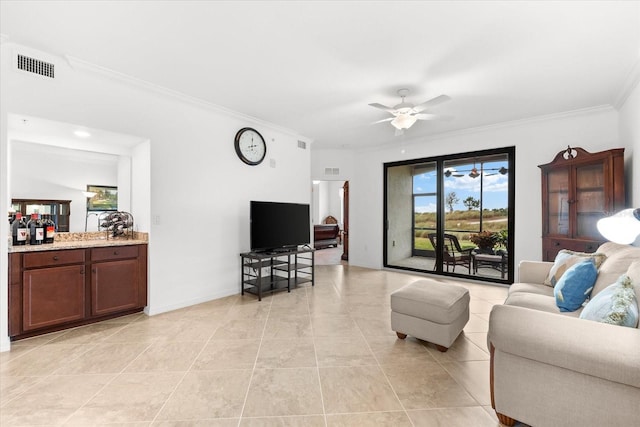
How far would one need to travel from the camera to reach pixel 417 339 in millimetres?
2840

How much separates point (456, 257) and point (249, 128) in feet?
14.4

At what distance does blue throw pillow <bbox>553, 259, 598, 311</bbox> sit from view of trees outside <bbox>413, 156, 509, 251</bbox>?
3112mm

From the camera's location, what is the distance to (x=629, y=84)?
3.24 m

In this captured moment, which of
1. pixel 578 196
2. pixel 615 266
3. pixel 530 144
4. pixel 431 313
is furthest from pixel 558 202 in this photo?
pixel 431 313

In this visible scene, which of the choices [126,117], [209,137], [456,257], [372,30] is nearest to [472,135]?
[456,257]

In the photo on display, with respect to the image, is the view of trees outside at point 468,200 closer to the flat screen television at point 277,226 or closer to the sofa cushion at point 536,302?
the flat screen television at point 277,226

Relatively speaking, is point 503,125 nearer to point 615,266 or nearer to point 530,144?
point 530,144

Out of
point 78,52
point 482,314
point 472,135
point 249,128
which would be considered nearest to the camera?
point 78,52

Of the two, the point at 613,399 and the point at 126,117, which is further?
the point at 126,117

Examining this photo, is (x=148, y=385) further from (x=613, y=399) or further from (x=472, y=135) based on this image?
(x=472, y=135)

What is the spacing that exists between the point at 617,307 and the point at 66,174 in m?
5.10

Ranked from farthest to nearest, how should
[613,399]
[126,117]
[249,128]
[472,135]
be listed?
[472,135], [249,128], [126,117], [613,399]

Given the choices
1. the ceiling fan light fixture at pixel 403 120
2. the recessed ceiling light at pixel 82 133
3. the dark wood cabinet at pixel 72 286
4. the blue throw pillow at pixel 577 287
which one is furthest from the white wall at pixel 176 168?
the blue throw pillow at pixel 577 287

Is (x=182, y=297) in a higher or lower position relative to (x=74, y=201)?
lower
